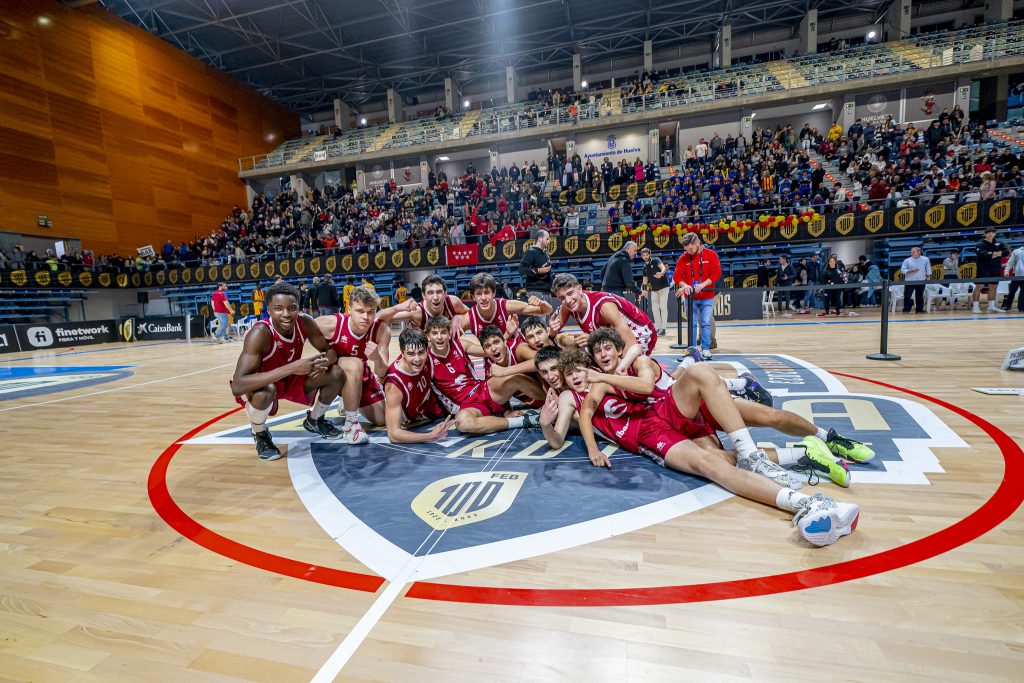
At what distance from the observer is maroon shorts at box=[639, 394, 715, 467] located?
8.79 feet

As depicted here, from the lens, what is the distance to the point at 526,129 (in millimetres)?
23828

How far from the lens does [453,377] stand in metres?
3.95

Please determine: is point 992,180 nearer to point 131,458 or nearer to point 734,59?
point 734,59

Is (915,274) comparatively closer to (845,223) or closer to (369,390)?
(845,223)

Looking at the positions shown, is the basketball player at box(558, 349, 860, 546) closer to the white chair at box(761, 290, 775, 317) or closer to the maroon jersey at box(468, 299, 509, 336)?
the maroon jersey at box(468, 299, 509, 336)

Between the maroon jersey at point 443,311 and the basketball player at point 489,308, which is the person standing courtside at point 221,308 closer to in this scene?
the maroon jersey at point 443,311

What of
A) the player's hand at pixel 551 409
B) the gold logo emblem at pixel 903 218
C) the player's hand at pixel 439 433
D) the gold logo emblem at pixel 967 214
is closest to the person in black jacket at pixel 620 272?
the player's hand at pixel 551 409

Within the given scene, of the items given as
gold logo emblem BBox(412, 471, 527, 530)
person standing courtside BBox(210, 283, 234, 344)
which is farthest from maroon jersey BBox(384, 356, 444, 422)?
person standing courtside BBox(210, 283, 234, 344)

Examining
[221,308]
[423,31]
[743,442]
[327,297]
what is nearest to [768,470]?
[743,442]

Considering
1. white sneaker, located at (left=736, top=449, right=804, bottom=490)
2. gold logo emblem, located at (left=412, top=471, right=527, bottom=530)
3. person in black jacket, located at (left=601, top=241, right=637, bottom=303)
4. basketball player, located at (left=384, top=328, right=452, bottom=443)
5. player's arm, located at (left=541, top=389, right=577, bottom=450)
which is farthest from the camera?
person in black jacket, located at (left=601, top=241, right=637, bottom=303)

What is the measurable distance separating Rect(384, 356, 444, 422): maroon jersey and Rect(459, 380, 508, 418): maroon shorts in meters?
0.29

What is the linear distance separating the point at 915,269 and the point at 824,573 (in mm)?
13007

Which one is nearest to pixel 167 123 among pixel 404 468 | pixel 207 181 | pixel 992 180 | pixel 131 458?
pixel 207 181

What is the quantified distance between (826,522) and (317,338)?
3294mm
